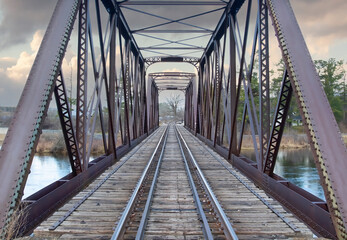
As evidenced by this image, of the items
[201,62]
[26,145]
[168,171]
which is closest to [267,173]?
[168,171]

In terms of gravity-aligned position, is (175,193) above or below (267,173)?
below

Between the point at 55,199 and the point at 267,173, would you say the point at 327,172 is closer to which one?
the point at 267,173

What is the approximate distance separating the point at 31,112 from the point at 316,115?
420 cm

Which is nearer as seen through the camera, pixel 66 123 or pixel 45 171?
pixel 66 123

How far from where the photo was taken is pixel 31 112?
14.0ft

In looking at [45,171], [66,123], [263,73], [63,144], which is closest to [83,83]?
[66,123]

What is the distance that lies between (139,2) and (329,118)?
32.4ft

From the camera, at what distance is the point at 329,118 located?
4.04 metres

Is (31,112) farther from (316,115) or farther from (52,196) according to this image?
(316,115)

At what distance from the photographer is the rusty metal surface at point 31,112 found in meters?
3.66

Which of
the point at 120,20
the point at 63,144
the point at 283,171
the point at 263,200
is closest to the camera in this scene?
the point at 263,200

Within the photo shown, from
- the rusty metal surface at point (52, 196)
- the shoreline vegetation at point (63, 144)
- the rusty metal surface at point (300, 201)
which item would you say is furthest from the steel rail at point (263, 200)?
the shoreline vegetation at point (63, 144)

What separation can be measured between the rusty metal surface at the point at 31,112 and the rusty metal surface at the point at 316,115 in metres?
3.94

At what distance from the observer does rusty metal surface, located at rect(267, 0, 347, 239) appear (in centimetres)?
356
